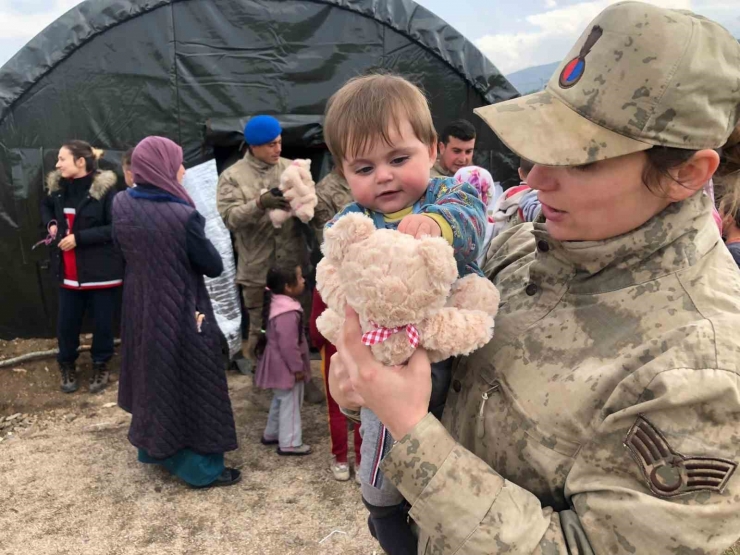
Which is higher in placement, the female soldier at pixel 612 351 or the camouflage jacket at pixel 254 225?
the female soldier at pixel 612 351

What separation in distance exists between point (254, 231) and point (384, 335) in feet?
14.1

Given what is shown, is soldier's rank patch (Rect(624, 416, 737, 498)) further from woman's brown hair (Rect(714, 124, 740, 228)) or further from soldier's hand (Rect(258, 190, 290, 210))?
soldier's hand (Rect(258, 190, 290, 210))

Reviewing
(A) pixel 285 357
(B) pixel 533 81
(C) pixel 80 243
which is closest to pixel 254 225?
(A) pixel 285 357

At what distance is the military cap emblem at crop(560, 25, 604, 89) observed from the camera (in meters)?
1.20

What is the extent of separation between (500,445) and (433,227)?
536mm

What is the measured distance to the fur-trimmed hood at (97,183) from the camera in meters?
5.37

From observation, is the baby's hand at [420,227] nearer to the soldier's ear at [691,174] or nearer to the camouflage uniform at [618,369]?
the camouflage uniform at [618,369]

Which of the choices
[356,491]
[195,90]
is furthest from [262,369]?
[195,90]

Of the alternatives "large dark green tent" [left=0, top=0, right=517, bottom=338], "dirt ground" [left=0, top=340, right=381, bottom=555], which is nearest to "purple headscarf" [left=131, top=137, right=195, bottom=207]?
"large dark green tent" [left=0, top=0, right=517, bottom=338]

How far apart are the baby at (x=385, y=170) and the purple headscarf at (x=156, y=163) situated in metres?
2.38

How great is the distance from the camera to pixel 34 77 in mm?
5535

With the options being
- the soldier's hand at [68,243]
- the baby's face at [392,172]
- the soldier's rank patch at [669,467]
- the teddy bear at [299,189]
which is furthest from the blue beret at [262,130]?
the soldier's rank patch at [669,467]

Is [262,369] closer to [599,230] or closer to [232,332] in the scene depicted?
[232,332]

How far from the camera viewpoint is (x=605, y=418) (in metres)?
1.07
